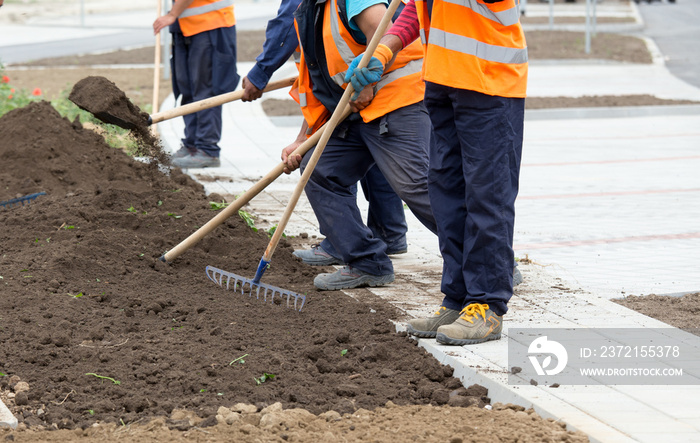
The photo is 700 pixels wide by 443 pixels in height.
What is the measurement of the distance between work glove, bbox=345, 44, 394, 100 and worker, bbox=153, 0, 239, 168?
4.54 m

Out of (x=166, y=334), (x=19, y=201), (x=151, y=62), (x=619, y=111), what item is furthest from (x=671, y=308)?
(x=151, y=62)

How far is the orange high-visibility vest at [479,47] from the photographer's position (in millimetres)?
3691

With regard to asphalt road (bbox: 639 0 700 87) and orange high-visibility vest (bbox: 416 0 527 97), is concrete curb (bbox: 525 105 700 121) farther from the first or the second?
orange high-visibility vest (bbox: 416 0 527 97)

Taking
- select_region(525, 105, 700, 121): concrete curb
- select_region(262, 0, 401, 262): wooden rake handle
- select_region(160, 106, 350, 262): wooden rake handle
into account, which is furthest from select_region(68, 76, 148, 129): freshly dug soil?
select_region(525, 105, 700, 121): concrete curb

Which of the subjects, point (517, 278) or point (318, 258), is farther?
point (318, 258)

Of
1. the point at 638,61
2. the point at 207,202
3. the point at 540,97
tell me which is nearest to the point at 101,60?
the point at 540,97

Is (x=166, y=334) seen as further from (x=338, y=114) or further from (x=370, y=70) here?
(x=370, y=70)

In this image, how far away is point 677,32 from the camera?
27688 mm

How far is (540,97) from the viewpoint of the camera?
13852 mm

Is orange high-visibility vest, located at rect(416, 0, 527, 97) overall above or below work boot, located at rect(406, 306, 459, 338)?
above

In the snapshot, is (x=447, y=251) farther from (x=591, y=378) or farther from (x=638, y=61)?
(x=638, y=61)

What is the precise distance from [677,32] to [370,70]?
26069 millimetres

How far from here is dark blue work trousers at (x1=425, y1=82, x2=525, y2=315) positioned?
12.4 ft

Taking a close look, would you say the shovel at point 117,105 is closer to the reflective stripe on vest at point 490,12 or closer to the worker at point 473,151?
the worker at point 473,151
